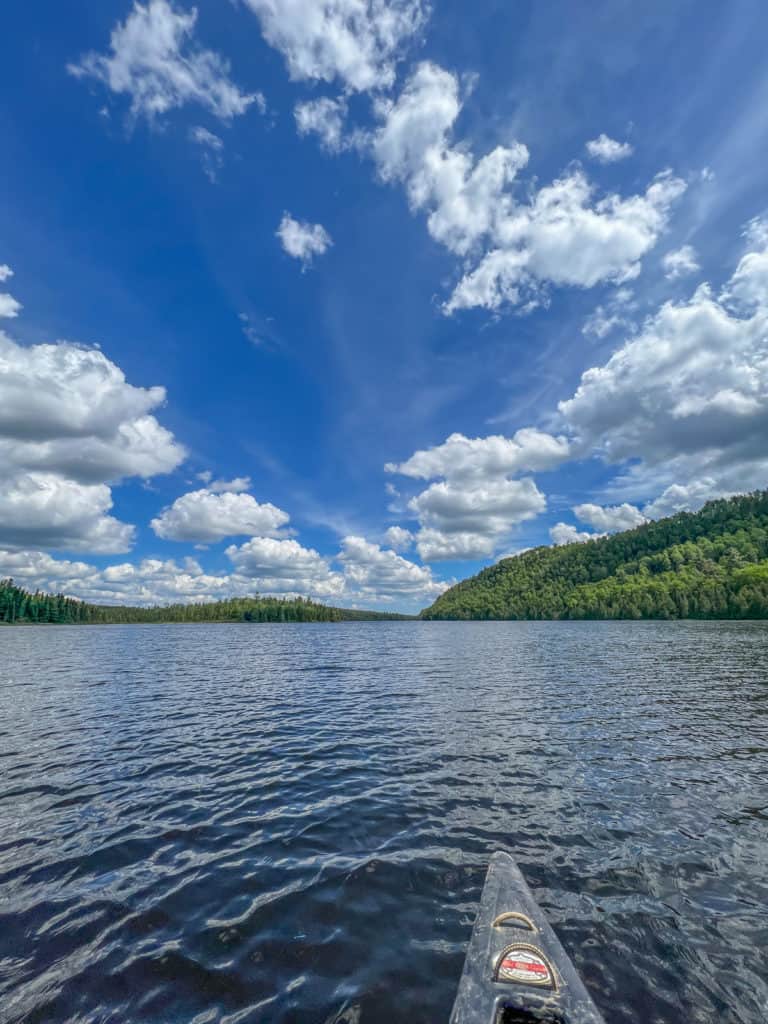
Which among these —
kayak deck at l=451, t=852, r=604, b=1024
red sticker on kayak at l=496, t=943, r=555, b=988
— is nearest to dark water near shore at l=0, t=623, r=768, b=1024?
kayak deck at l=451, t=852, r=604, b=1024

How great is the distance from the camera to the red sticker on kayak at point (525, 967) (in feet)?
22.2

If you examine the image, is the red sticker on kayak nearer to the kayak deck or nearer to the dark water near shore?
the kayak deck

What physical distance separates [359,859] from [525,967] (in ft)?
16.1

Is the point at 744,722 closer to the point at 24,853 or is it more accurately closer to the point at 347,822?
the point at 347,822

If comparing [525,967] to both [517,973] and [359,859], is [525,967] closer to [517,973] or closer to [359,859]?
[517,973]

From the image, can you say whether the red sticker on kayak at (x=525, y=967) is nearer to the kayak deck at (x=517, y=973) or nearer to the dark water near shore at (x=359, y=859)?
the kayak deck at (x=517, y=973)

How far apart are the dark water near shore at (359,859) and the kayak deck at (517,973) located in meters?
0.55

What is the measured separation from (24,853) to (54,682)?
122ft

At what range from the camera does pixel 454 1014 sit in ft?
20.2

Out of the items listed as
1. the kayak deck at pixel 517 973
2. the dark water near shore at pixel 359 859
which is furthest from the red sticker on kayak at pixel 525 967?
the dark water near shore at pixel 359 859

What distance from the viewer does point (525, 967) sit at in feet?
23.1

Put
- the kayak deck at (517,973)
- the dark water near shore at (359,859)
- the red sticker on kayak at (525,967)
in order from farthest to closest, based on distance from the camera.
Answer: the dark water near shore at (359,859) → the red sticker on kayak at (525,967) → the kayak deck at (517,973)

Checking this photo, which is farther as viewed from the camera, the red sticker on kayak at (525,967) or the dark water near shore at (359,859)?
the dark water near shore at (359,859)

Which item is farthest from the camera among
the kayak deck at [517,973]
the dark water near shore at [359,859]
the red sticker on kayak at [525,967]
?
the dark water near shore at [359,859]
